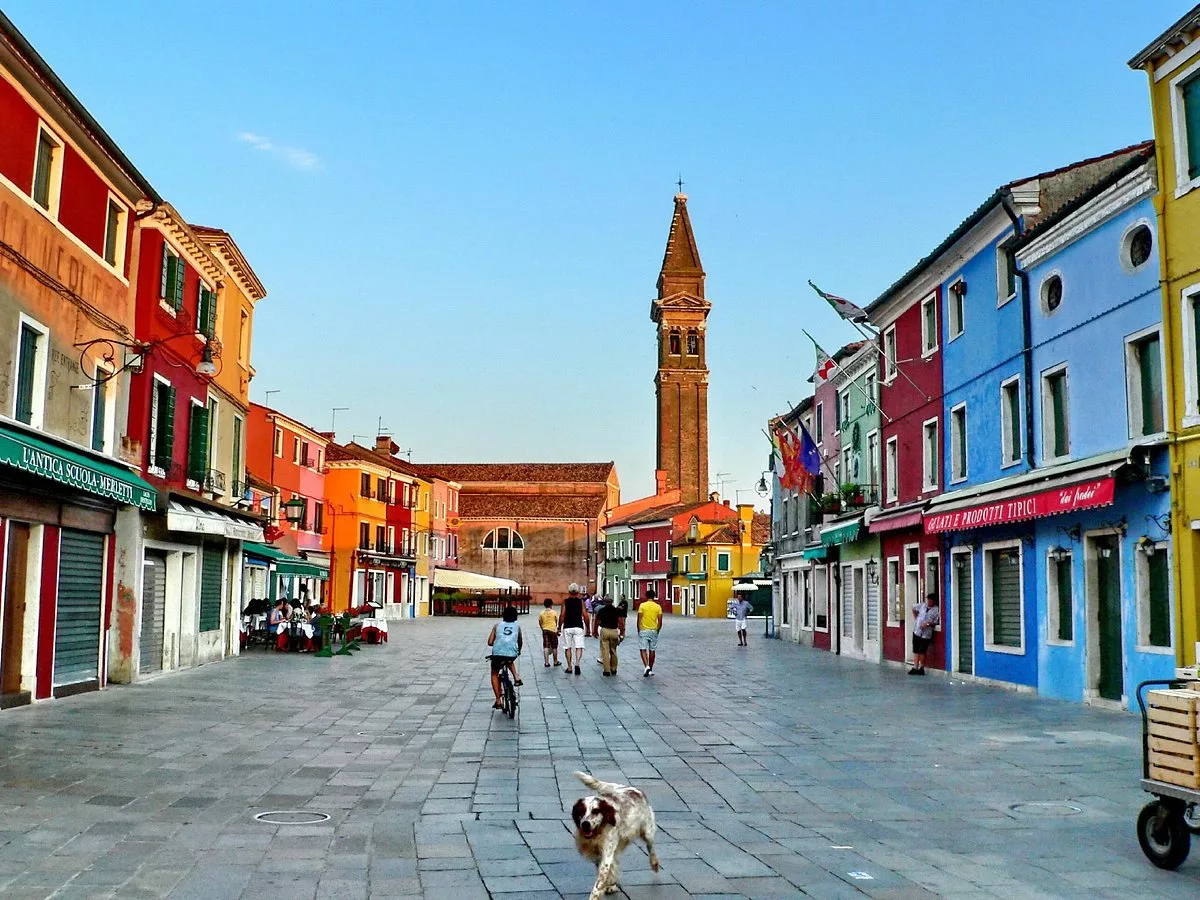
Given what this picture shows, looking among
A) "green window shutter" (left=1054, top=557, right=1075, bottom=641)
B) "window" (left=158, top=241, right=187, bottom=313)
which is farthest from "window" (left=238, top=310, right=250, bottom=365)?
"green window shutter" (left=1054, top=557, right=1075, bottom=641)

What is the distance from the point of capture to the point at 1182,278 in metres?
14.1

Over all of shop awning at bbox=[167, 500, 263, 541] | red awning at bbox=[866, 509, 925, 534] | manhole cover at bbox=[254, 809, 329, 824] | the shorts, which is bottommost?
manhole cover at bbox=[254, 809, 329, 824]

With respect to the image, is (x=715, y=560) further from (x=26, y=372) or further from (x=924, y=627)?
(x=26, y=372)

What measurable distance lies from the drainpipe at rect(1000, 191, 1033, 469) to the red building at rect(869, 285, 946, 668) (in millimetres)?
4220

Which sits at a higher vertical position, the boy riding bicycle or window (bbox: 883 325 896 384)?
window (bbox: 883 325 896 384)

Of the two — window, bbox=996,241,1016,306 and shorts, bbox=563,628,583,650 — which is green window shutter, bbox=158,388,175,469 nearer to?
shorts, bbox=563,628,583,650

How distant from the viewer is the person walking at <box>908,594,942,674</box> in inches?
885

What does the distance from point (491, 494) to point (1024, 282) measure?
248 ft

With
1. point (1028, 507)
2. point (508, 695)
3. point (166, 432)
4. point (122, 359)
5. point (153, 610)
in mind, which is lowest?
point (508, 695)

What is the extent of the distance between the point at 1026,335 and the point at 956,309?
365 cm

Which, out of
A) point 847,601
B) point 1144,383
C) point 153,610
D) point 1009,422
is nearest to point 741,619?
point 847,601

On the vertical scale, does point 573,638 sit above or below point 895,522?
below

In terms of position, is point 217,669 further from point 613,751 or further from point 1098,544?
point 1098,544

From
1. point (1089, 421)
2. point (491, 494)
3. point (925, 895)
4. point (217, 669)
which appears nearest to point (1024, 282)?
point (1089, 421)
